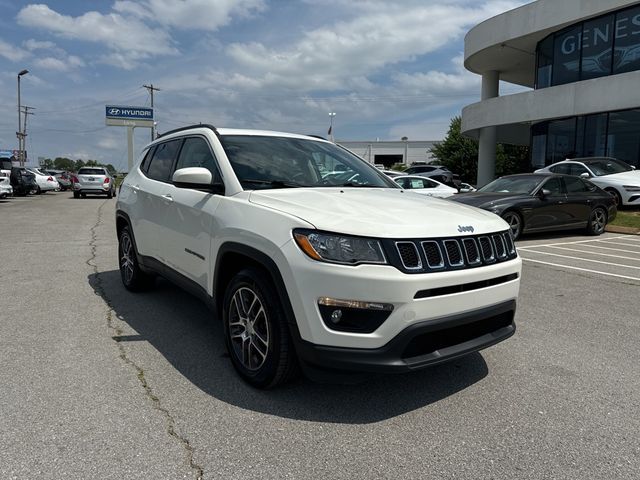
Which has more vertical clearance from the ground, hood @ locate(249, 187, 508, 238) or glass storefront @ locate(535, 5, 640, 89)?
glass storefront @ locate(535, 5, 640, 89)

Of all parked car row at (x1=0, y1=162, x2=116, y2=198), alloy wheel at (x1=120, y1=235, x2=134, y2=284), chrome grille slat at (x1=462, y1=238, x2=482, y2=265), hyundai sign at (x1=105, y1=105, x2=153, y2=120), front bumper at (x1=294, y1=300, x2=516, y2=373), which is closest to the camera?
front bumper at (x1=294, y1=300, x2=516, y2=373)

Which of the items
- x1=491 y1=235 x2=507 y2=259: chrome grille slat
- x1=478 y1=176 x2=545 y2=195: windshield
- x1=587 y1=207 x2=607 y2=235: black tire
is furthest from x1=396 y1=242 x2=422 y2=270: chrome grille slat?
x1=587 y1=207 x2=607 y2=235: black tire

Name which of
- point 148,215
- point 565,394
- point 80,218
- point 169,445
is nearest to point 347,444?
point 169,445

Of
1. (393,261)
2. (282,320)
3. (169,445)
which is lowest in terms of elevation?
(169,445)

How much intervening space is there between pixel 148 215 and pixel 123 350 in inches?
60.7

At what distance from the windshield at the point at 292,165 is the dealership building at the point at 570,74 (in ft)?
63.7

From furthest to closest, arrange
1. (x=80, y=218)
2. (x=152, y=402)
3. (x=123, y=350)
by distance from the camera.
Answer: (x=80, y=218) < (x=123, y=350) < (x=152, y=402)

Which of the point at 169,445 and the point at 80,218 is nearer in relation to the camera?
the point at 169,445

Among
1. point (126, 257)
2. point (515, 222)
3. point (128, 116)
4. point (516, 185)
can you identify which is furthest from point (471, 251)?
point (128, 116)

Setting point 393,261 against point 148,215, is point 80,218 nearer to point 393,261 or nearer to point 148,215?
point 148,215

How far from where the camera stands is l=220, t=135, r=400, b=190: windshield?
3898 mm

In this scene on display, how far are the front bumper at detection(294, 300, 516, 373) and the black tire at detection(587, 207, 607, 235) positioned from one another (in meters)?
10.2

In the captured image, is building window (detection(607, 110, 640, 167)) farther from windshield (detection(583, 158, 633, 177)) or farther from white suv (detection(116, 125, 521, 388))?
white suv (detection(116, 125, 521, 388))

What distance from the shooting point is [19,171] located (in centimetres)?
2620
